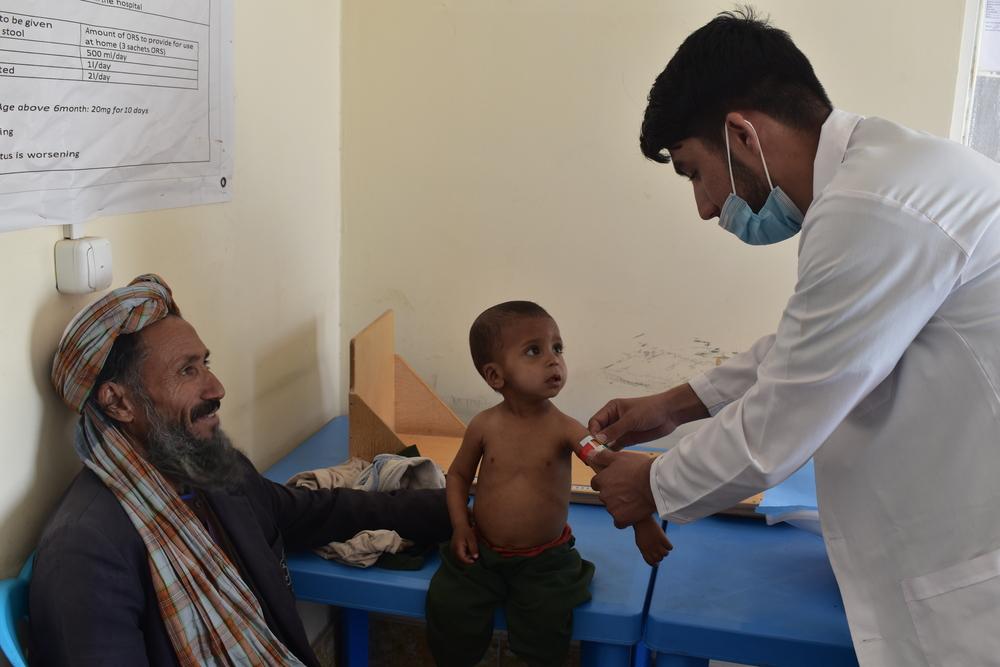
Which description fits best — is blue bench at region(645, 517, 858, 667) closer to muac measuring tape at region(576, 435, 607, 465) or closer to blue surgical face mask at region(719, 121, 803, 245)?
muac measuring tape at region(576, 435, 607, 465)

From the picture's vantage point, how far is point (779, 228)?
1.72 metres

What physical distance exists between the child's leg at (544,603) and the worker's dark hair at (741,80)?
0.89m

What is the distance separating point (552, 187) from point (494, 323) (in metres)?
0.95

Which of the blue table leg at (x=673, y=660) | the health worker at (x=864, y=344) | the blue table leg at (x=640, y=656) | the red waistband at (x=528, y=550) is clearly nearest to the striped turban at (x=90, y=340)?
the red waistband at (x=528, y=550)

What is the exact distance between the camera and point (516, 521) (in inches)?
79.6

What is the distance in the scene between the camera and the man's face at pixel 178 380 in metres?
1.77

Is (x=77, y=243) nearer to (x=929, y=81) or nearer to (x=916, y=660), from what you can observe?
(x=916, y=660)

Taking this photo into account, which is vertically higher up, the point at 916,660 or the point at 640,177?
the point at 640,177

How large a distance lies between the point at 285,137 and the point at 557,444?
1.16 metres

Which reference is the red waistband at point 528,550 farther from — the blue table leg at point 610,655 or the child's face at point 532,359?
the child's face at point 532,359

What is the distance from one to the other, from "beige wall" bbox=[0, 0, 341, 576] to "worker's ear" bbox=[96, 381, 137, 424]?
104 millimetres

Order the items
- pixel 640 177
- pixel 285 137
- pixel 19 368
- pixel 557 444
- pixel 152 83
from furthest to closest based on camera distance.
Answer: pixel 640 177
pixel 285 137
pixel 557 444
pixel 152 83
pixel 19 368

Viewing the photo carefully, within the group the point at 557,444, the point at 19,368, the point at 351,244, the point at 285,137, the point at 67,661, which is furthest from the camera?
the point at 351,244

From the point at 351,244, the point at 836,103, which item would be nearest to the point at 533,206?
the point at 351,244
